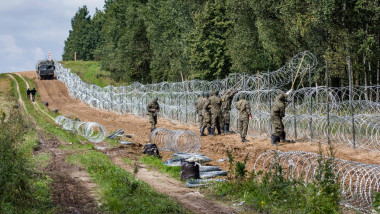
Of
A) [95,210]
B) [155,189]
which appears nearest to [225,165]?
[155,189]

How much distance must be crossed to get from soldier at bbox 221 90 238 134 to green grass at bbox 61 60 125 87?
4829cm

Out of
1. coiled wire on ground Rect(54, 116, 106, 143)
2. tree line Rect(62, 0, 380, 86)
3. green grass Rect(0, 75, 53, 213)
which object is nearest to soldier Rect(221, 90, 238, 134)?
coiled wire on ground Rect(54, 116, 106, 143)

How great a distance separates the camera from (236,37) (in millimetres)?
39938

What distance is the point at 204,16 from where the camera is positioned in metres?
45.1

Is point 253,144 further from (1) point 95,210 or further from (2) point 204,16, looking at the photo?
(2) point 204,16

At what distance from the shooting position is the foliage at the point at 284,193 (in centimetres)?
819

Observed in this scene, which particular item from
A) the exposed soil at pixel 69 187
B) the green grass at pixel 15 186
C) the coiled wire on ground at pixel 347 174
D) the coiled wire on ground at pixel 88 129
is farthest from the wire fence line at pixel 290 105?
the green grass at pixel 15 186

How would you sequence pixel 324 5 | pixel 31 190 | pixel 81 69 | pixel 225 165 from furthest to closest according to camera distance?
pixel 81 69 < pixel 324 5 < pixel 225 165 < pixel 31 190

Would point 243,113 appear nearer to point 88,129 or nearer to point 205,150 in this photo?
point 205,150

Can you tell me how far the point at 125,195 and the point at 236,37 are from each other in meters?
30.9

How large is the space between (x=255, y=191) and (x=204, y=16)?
36562 millimetres

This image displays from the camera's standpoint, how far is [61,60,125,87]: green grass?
72.4 metres

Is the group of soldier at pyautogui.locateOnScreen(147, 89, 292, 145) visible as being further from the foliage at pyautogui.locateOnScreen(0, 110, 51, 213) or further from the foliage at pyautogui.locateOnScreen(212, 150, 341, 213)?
the foliage at pyautogui.locateOnScreen(0, 110, 51, 213)

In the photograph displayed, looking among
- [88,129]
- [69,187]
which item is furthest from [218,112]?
[69,187]
